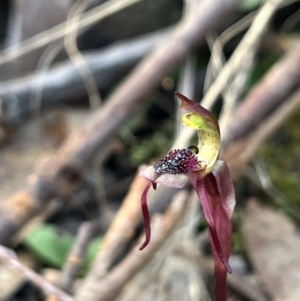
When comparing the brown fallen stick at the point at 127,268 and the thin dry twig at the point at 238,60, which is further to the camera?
the thin dry twig at the point at 238,60

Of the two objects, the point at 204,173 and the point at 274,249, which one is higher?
the point at 204,173

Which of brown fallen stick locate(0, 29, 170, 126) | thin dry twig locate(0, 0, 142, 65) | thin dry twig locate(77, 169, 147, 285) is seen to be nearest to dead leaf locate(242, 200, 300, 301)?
thin dry twig locate(77, 169, 147, 285)

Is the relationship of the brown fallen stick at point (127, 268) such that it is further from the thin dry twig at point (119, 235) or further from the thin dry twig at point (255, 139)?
Result: the thin dry twig at point (255, 139)

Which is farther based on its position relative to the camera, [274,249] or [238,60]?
[238,60]

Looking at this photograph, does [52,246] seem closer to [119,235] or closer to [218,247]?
[119,235]

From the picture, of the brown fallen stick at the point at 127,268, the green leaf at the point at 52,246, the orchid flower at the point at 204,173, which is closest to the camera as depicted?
the orchid flower at the point at 204,173

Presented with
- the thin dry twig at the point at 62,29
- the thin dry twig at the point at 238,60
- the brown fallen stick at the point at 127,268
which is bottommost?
the brown fallen stick at the point at 127,268

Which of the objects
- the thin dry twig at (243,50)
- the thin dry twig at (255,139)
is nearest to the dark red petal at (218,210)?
the thin dry twig at (255,139)

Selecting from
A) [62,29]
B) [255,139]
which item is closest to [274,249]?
[255,139]
